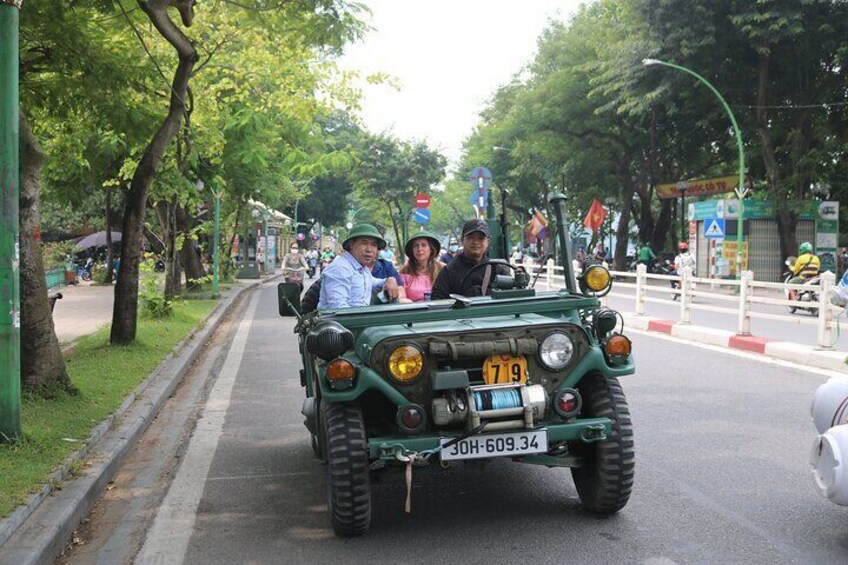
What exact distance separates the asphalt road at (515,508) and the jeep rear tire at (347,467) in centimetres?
16

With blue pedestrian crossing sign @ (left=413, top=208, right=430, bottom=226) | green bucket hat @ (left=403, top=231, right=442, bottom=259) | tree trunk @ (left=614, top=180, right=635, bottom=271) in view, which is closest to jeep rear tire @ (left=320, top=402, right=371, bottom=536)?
green bucket hat @ (left=403, top=231, right=442, bottom=259)

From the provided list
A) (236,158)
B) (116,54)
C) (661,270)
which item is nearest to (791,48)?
(661,270)

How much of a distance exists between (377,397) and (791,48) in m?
27.1

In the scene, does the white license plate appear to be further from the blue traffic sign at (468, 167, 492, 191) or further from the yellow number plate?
the blue traffic sign at (468, 167, 492, 191)

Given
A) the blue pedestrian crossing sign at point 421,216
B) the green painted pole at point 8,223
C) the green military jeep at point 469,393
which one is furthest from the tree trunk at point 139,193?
the blue pedestrian crossing sign at point 421,216

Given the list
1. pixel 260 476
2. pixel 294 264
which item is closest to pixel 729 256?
pixel 294 264

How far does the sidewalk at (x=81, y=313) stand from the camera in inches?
605

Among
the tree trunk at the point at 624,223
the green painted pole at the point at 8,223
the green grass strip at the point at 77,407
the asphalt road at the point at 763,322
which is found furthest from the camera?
the tree trunk at the point at 624,223

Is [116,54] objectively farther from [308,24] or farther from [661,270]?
[661,270]

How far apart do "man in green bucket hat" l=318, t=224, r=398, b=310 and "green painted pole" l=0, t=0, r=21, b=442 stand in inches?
Answer: 82.1

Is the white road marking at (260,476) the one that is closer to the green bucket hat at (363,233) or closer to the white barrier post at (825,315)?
the green bucket hat at (363,233)

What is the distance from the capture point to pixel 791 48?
2778 centimetres

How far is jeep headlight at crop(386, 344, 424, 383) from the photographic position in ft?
14.4

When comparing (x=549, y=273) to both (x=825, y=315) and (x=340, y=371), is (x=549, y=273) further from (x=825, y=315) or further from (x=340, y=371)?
(x=340, y=371)
